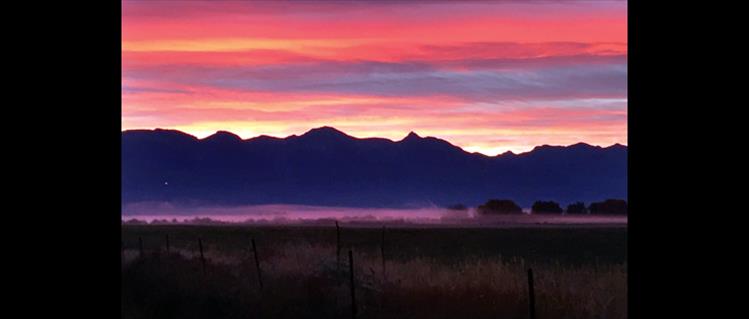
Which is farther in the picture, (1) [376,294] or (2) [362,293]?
(2) [362,293]
